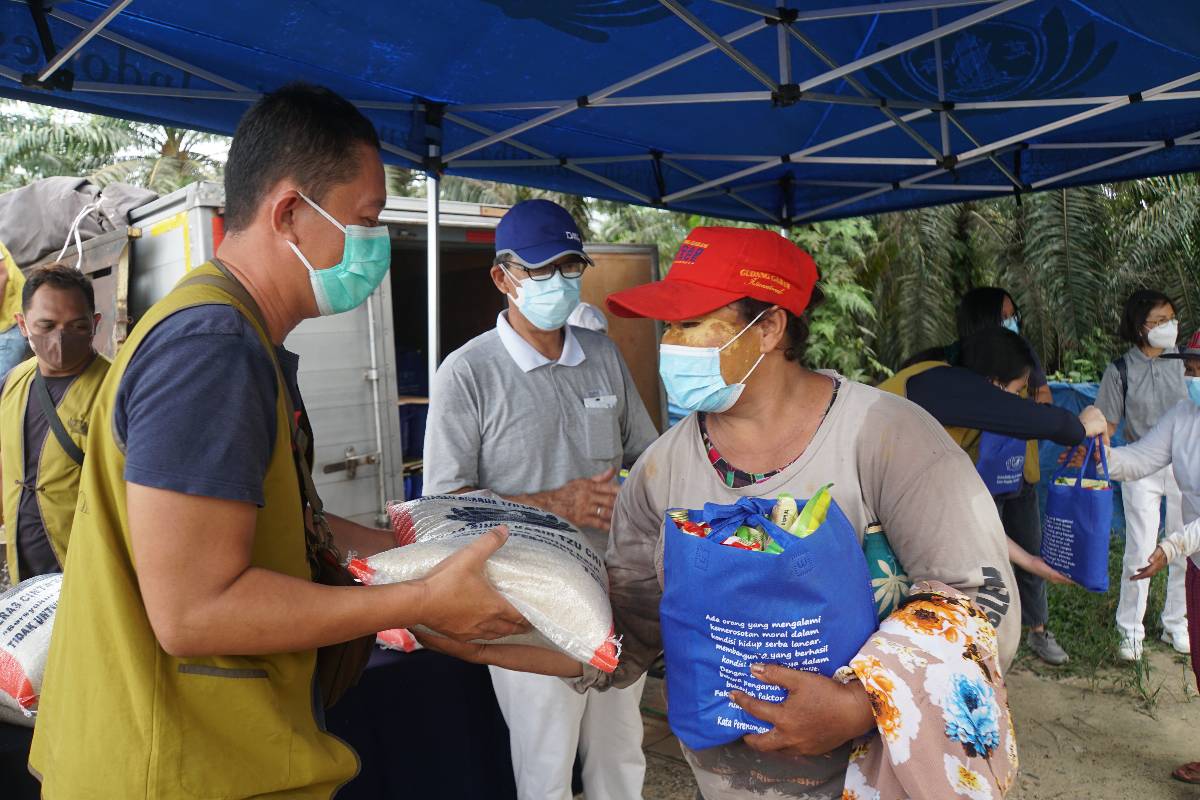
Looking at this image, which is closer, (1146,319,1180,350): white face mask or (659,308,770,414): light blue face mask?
(659,308,770,414): light blue face mask

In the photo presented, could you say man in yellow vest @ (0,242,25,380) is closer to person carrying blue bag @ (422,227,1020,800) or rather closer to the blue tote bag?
person carrying blue bag @ (422,227,1020,800)

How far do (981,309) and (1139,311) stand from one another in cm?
174

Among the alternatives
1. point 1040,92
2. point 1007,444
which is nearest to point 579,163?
point 1040,92

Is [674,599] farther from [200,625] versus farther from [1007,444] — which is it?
[1007,444]

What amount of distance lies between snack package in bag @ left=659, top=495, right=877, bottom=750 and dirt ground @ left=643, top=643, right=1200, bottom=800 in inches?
104

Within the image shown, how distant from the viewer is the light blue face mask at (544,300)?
3072mm

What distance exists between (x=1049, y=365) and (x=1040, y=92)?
1078 centimetres

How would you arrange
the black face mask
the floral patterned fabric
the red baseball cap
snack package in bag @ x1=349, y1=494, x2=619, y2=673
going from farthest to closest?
the black face mask
the red baseball cap
snack package in bag @ x1=349, y1=494, x2=619, y2=673
the floral patterned fabric

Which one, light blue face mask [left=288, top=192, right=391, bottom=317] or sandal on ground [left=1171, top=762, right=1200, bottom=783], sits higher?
light blue face mask [left=288, top=192, right=391, bottom=317]

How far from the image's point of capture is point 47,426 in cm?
345

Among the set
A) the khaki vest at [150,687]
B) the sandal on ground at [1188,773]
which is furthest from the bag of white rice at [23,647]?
the sandal on ground at [1188,773]

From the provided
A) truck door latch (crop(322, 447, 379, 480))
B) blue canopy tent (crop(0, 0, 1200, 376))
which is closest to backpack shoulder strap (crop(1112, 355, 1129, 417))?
Result: blue canopy tent (crop(0, 0, 1200, 376))

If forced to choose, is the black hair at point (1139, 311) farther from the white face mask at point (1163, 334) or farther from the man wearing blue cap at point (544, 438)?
the man wearing blue cap at point (544, 438)

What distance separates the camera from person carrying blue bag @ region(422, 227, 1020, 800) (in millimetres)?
1348
